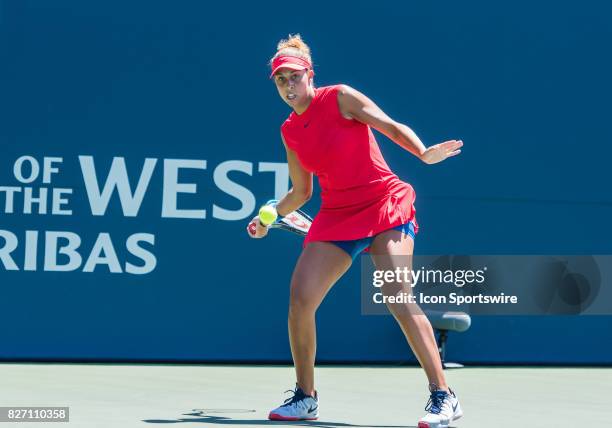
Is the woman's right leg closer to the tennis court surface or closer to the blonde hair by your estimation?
the tennis court surface

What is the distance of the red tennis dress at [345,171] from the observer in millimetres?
4527

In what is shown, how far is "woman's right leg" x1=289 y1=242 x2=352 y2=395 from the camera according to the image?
4539mm

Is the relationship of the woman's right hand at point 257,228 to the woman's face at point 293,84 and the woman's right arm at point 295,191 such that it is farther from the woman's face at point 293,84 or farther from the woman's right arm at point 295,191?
the woman's face at point 293,84

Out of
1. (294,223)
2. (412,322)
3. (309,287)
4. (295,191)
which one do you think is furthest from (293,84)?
(294,223)

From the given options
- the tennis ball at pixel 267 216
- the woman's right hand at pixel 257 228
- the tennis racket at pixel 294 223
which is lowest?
the woman's right hand at pixel 257 228

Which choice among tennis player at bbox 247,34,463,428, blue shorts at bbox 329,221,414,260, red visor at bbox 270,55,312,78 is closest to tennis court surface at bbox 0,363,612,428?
tennis player at bbox 247,34,463,428

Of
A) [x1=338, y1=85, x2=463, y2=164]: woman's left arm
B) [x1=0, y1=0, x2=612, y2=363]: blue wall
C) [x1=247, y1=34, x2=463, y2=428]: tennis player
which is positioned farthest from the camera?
[x1=0, y1=0, x2=612, y2=363]: blue wall

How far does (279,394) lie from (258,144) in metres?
1.83

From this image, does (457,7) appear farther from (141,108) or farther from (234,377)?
(234,377)

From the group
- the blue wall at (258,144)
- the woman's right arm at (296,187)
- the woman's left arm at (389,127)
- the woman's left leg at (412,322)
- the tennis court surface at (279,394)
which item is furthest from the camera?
the blue wall at (258,144)

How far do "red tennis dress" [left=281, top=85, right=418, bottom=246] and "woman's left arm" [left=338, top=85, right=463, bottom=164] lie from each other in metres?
0.04

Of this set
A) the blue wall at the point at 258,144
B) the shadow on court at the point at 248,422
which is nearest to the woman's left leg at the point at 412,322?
the shadow on court at the point at 248,422

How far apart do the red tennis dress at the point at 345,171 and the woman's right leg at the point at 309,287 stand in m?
0.07

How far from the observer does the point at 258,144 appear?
6.83 meters
